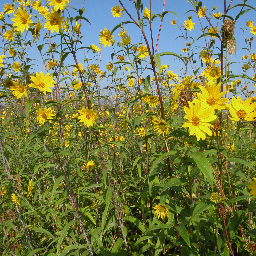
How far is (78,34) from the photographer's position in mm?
1904

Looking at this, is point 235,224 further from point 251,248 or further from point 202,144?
point 202,144

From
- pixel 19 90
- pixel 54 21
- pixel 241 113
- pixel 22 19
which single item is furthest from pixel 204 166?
pixel 22 19

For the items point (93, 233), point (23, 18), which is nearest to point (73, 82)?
point (23, 18)

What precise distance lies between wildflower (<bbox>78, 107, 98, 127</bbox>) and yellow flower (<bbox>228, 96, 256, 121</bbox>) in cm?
122

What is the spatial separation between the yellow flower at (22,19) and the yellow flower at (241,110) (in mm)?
2226

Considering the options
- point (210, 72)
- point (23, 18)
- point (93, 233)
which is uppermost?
point (23, 18)

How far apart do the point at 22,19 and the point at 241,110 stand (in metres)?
2.47

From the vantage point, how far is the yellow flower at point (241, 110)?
50.8 inches

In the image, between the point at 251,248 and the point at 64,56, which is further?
the point at 64,56

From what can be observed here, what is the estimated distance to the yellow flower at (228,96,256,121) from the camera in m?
1.29

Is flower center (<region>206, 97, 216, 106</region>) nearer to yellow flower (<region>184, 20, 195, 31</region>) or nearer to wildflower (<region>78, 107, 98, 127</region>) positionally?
wildflower (<region>78, 107, 98, 127</region>)

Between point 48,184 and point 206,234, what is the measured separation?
2.37 meters

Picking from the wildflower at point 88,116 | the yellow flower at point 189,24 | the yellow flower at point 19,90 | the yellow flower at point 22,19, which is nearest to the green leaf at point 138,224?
the wildflower at point 88,116

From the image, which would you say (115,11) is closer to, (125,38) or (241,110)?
(125,38)
